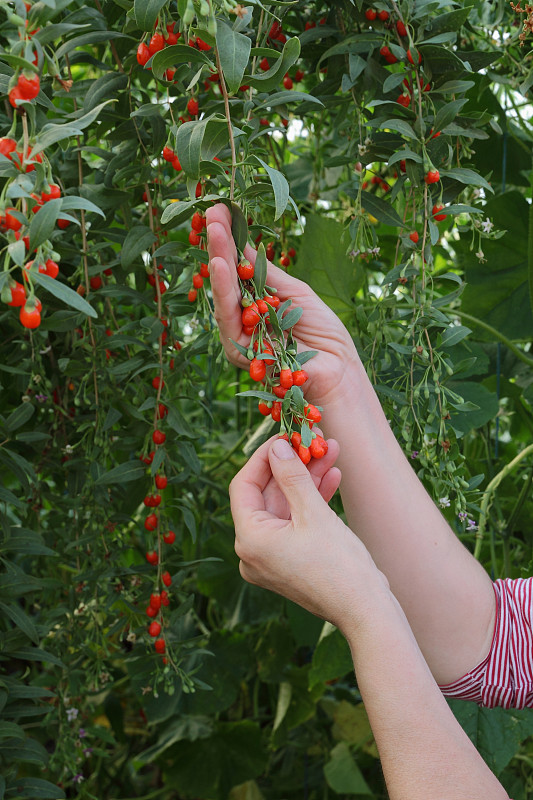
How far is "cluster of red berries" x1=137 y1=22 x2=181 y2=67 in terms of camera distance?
57cm

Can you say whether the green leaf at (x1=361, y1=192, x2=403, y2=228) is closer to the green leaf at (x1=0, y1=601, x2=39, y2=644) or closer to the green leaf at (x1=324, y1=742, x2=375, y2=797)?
the green leaf at (x1=0, y1=601, x2=39, y2=644)

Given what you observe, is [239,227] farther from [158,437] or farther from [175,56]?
[158,437]

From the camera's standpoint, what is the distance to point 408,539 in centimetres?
79

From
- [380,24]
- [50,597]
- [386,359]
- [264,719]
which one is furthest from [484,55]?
[264,719]

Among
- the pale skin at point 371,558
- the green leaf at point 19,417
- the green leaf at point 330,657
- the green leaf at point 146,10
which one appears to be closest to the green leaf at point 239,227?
the pale skin at point 371,558

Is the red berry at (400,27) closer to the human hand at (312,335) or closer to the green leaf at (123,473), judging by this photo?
the human hand at (312,335)

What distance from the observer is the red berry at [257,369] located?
567 mm

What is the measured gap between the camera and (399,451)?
792 mm

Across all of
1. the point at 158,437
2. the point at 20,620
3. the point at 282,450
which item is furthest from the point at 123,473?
the point at 282,450

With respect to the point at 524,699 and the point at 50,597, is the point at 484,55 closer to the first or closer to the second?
the point at 524,699

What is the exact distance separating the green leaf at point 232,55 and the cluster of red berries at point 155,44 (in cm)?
10

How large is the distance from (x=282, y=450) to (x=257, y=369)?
0.22 feet

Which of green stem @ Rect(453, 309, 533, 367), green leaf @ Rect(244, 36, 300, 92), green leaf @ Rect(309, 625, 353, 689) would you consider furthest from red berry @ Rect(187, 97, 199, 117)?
green leaf @ Rect(309, 625, 353, 689)

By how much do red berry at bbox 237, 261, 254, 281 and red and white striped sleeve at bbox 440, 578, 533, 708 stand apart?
0.47 m
